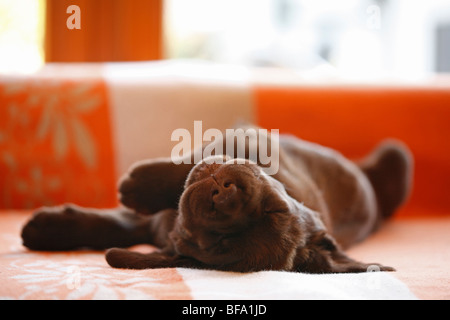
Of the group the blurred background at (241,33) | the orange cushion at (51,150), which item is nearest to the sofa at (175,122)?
the orange cushion at (51,150)

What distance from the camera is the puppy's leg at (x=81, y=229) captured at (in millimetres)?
1102

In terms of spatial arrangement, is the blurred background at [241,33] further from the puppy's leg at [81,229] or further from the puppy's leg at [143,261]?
the puppy's leg at [143,261]

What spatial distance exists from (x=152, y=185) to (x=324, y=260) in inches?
14.9

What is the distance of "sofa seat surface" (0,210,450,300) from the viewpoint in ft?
2.36

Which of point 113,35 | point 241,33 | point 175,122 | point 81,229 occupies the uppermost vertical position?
point 241,33

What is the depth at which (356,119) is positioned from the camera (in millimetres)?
1754

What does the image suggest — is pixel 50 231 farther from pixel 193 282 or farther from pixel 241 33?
pixel 241 33

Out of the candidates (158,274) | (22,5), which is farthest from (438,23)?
(158,274)

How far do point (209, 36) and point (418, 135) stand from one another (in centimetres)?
231

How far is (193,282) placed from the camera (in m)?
0.78

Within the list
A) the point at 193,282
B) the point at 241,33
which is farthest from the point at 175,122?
the point at 241,33

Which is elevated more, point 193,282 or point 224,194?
point 224,194

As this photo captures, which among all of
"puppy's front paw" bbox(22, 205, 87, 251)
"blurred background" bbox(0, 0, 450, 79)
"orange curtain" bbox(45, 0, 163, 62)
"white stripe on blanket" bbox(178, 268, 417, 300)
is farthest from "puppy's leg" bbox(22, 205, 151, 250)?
"orange curtain" bbox(45, 0, 163, 62)

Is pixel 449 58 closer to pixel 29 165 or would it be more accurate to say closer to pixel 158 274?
pixel 29 165
